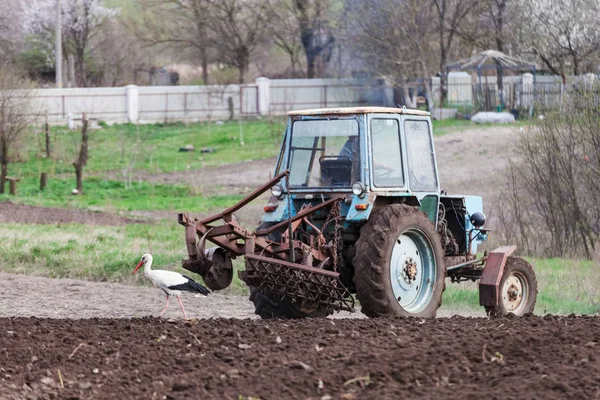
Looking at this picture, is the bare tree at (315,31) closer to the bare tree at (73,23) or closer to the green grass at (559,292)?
the bare tree at (73,23)

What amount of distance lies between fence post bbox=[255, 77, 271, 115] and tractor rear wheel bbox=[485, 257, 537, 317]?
4459 centimetres

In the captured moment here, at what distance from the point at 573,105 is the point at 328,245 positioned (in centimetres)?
1188

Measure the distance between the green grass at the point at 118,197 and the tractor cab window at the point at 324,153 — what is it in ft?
53.6

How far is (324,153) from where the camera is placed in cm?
1100

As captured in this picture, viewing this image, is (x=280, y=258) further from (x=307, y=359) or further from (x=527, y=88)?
(x=527, y=88)

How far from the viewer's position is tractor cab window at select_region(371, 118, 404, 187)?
10.7 metres

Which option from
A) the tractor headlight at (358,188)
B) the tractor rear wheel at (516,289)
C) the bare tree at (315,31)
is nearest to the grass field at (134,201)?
the tractor rear wheel at (516,289)

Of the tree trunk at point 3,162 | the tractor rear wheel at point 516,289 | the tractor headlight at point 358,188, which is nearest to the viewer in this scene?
the tractor headlight at point 358,188

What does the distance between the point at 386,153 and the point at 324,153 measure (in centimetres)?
64

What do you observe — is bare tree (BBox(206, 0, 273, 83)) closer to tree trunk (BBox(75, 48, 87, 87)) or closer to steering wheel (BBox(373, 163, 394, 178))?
tree trunk (BBox(75, 48, 87, 87))

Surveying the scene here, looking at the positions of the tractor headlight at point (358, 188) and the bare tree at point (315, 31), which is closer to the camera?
the tractor headlight at point (358, 188)

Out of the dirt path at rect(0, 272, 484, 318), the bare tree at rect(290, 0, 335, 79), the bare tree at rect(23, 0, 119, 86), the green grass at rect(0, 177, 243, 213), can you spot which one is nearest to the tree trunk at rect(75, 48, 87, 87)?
the bare tree at rect(23, 0, 119, 86)

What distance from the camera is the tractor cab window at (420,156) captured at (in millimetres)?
11039

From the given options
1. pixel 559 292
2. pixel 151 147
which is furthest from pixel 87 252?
pixel 151 147
